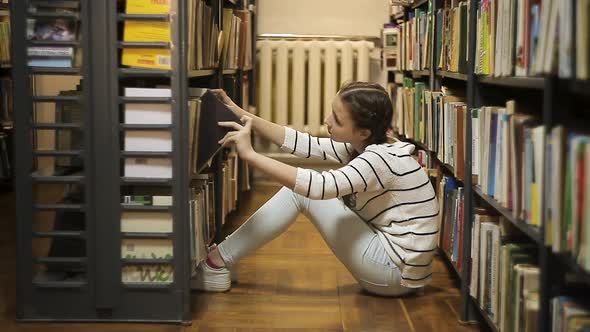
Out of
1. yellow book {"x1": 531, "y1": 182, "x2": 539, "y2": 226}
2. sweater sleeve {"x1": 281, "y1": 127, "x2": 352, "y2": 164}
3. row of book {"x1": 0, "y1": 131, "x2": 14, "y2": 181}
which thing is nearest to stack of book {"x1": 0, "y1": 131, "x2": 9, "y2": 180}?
row of book {"x1": 0, "y1": 131, "x2": 14, "y2": 181}

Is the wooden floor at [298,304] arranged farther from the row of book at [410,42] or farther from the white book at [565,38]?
the white book at [565,38]

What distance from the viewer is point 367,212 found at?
264cm

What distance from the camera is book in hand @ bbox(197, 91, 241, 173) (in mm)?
2406

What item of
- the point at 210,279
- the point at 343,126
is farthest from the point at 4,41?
the point at 343,126

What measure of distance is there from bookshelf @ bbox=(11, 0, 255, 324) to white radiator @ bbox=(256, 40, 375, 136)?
2.77 m

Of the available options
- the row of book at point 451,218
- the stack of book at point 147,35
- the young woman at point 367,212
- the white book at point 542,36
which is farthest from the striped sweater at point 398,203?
the white book at point 542,36

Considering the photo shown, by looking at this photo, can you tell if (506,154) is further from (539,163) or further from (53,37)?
(53,37)

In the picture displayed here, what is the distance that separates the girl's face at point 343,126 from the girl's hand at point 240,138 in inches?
12.5

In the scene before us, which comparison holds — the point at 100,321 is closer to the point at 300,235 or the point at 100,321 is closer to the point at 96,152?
the point at 96,152

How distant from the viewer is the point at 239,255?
273 centimetres

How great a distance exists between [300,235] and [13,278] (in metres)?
1.33

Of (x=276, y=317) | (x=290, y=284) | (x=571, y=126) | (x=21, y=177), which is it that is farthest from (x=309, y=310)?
(x=571, y=126)

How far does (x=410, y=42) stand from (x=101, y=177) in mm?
2382

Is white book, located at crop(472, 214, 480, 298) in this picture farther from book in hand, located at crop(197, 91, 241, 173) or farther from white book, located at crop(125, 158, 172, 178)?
white book, located at crop(125, 158, 172, 178)
